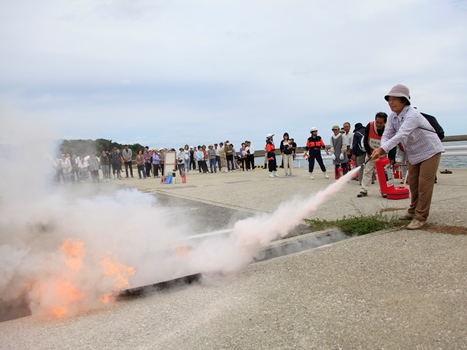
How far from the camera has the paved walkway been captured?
8.45 ft


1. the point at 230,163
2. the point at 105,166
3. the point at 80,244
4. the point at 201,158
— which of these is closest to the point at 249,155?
the point at 230,163

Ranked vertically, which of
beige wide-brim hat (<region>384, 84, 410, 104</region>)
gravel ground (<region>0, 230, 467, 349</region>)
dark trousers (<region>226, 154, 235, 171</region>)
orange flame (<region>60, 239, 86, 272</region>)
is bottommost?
gravel ground (<region>0, 230, 467, 349</region>)

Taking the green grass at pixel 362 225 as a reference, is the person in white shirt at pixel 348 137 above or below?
above

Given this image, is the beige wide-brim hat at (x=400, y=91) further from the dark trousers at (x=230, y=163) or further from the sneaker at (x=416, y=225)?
the dark trousers at (x=230, y=163)

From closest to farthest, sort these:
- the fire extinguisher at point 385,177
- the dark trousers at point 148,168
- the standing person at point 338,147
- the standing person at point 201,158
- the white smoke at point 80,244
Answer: the white smoke at point 80,244 < the fire extinguisher at point 385,177 < the standing person at point 338,147 < the dark trousers at point 148,168 < the standing person at point 201,158

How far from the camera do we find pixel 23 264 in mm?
3877

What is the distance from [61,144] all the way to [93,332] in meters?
3.04

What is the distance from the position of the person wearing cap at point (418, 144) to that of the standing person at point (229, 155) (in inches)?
682

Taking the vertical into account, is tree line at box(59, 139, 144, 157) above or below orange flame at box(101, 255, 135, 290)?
above

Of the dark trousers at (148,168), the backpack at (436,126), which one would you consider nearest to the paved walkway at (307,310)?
the backpack at (436,126)

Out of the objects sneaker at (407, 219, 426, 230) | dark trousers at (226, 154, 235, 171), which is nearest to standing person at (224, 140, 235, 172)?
dark trousers at (226, 154, 235, 171)

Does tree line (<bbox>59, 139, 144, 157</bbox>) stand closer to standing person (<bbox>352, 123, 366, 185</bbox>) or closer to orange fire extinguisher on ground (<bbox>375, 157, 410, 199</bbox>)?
orange fire extinguisher on ground (<bbox>375, 157, 410, 199</bbox>)

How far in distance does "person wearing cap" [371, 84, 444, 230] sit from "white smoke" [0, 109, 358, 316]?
1144 mm

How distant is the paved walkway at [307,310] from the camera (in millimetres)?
2576
